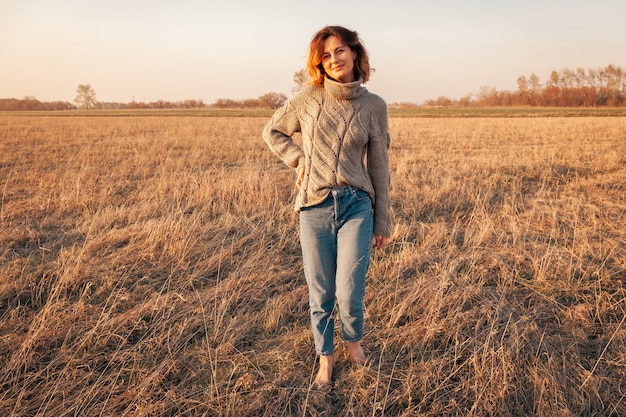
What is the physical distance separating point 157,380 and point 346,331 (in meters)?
1.20

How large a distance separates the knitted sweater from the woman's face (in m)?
0.06

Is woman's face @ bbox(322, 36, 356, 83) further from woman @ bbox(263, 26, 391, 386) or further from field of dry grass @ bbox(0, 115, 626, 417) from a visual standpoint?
field of dry grass @ bbox(0, 115, 626, 417)

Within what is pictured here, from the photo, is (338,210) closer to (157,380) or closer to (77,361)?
(157,380)

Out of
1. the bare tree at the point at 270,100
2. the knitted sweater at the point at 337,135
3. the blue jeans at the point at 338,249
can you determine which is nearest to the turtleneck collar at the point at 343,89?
the knitted sweater at the point at 337,135

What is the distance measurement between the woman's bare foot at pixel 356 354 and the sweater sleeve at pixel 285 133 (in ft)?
3.99

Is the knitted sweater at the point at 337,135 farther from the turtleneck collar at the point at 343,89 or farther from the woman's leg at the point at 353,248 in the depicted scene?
the woman's leg at the point at 353,248

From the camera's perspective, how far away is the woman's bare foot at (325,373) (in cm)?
249

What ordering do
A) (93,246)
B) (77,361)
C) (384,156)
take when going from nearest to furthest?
(384,156) < (77,361) < (93,246)

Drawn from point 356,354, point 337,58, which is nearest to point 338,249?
point 356,354

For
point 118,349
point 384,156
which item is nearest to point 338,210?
point 384,156

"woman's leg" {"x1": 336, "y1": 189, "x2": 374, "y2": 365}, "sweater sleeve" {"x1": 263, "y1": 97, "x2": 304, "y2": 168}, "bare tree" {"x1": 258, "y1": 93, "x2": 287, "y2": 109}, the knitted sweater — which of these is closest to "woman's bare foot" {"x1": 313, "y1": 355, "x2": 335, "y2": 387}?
"woman's leg" {"x1": 336, "y1": 189, "x2": 374, "y2": 365}

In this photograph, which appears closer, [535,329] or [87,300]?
[535,329]

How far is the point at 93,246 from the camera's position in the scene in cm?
449

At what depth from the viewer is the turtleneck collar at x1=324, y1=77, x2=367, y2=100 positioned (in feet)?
7.31
